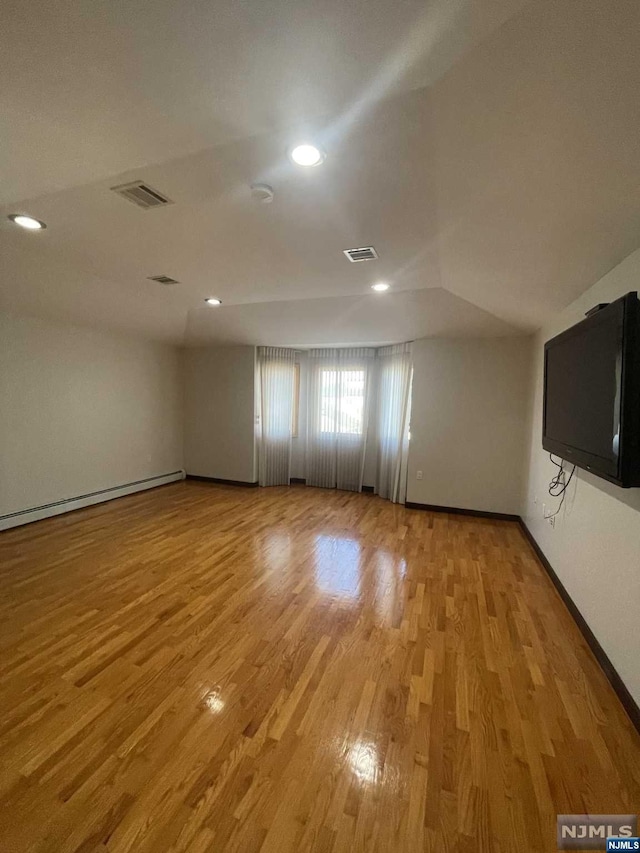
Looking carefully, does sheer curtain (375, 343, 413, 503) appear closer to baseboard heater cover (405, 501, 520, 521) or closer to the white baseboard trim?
baseboard heater cover (405, 501, 520, 521)

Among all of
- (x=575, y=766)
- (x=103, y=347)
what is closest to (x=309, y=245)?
(x=575, y=766)

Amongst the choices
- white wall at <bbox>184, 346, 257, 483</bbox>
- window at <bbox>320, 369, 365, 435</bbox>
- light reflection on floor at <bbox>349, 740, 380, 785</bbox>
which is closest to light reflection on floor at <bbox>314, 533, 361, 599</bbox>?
light reflection on floor at <bbox>349, 740, 380, 785</bbox>

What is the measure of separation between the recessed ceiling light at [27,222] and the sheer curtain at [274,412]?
139 inches

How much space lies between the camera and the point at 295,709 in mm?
1621

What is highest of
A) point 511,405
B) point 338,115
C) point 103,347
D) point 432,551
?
point 338,115

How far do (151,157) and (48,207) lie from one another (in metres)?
1.02

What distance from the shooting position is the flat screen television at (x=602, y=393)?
4.75 ft

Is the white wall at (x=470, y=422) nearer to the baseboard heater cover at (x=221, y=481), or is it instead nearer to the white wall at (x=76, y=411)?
the baseboard heater cover at (x=221, y=481)

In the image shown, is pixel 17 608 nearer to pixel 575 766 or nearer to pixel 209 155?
pixel 209 155

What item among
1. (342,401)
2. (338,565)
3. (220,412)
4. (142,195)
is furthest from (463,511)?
(142,195)

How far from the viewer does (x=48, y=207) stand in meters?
2.08

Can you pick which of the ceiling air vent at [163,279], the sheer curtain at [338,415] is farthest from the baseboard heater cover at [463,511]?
the ceiling air vent at [163,279]
